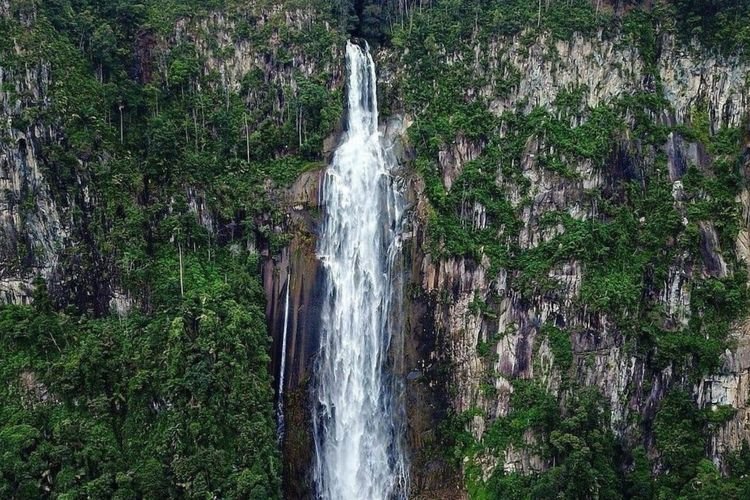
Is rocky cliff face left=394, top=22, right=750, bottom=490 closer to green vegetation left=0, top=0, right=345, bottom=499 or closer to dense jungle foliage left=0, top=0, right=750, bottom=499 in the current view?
dense jungle foliage left=0, top=0, right=750, bottom=499

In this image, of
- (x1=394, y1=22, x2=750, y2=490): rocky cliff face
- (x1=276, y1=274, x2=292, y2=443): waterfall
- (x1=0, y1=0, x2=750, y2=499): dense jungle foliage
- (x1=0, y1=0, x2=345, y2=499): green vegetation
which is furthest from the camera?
(x1=276, y1=274, x2=292, y2=443): waterfall

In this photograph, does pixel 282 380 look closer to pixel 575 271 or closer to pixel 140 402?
pixel 140 402

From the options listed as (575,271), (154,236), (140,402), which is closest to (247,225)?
(154,236)

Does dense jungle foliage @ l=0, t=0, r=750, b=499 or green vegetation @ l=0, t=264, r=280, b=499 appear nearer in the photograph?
green vegetation @ l=0, t=264, r=280, b=499

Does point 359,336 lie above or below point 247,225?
below

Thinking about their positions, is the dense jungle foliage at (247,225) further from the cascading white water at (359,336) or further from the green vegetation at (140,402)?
the cascading white water at (359,336)

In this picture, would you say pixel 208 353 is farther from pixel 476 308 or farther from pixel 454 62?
pixel 454 62

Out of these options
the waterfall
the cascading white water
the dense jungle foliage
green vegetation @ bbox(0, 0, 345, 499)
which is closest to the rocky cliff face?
the dense jungle foliage
